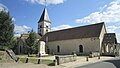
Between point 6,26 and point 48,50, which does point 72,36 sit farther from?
point 6,26

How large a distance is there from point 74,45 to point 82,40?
9.30 feet

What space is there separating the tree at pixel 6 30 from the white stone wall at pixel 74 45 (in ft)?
65.3

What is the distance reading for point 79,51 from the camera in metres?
38.6

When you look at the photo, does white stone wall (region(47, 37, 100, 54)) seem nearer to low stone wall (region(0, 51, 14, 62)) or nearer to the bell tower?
the bell tower

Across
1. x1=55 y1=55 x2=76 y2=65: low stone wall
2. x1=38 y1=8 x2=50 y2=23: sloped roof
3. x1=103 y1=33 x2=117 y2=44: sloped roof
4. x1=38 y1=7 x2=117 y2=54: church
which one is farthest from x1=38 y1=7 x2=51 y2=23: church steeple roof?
x1=55 y1=55 x2=76 y2=65: low stone wall

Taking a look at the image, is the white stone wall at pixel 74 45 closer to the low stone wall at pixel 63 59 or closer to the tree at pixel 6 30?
the low stone wall at pixel 63 59

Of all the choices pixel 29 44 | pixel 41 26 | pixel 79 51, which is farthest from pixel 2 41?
pixel 41 26

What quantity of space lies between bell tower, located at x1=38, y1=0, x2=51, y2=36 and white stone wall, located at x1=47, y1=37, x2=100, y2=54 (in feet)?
31.6

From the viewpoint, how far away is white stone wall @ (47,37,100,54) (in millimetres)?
35688

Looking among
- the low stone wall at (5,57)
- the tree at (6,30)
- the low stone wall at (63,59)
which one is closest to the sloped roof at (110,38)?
the low stone wall at (63,59)

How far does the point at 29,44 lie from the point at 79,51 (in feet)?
44.8

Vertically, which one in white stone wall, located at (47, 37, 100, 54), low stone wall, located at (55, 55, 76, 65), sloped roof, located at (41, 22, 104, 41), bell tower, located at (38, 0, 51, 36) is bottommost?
low stone wall, located at (55, 55, 76, 65)

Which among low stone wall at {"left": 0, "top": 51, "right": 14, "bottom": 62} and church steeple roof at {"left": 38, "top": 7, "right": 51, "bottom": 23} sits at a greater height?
church steeple roof at {"left": 38, "top": 7, "right": 51, "bottom": 23}

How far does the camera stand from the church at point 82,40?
3550 cm
